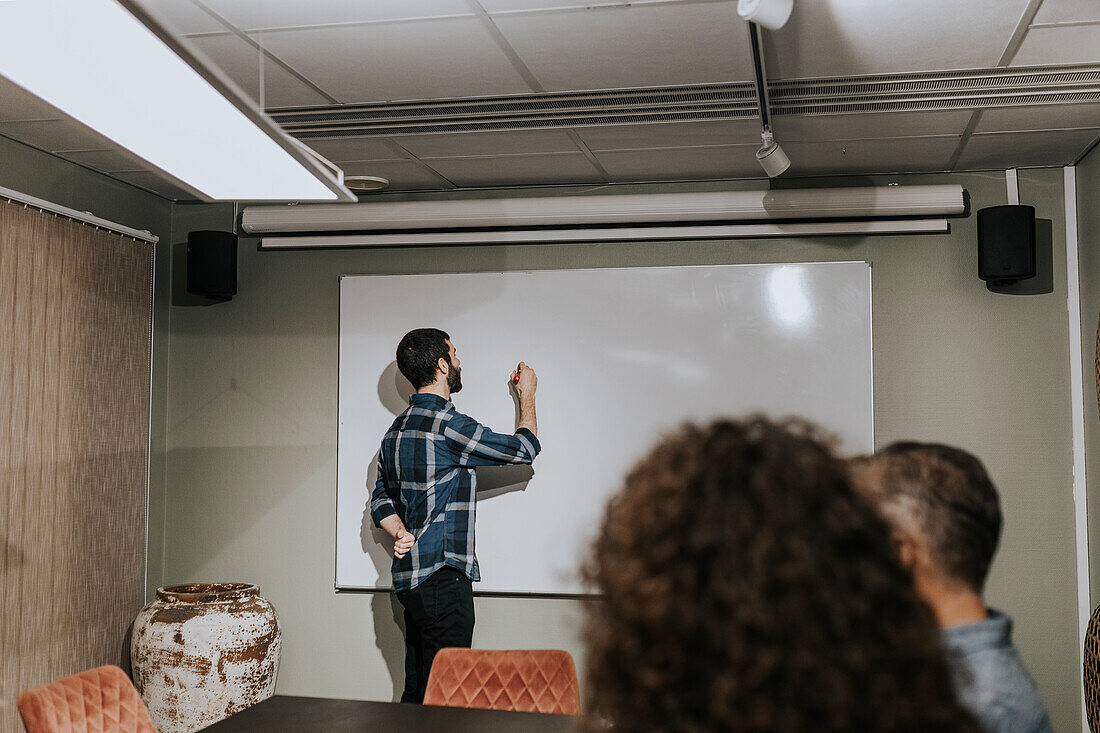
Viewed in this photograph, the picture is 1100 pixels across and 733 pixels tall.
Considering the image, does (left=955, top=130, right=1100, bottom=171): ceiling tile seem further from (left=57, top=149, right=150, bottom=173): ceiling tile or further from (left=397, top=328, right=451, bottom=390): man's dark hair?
(left=57, top=149, right=150, bottom=173): ceiling tile

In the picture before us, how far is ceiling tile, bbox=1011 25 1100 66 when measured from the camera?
8.20ft

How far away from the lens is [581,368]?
4.12m

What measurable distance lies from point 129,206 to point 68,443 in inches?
46.0

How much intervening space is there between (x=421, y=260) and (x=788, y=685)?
3845mm

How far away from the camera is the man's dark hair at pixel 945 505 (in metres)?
1.11

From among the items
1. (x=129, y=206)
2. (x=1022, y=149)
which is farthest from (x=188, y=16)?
(x=1022, y=149)

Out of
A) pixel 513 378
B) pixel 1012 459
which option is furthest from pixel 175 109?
pixel 1012 459

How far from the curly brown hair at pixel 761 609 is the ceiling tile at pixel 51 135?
3228 mm

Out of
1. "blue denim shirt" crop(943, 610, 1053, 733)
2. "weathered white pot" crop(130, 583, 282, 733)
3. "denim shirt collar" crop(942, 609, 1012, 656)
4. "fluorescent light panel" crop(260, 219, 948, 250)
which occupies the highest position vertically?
"fluorescent light panel" crop(260, 219, 948, 250)

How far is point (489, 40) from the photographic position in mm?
2621

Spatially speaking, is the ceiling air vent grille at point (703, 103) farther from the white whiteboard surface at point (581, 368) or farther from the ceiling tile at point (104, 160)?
the white whiteboard surface at point (581, 368)

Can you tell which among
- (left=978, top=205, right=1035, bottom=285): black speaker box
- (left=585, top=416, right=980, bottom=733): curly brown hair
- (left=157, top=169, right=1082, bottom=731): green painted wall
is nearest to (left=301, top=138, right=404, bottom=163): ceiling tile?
(left=157, top=169, right=1082, bottom=731): green painted wall

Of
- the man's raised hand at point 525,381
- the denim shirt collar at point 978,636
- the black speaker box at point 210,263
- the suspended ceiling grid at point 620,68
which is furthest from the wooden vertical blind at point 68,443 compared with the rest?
the denim shirt collar at point 978,636

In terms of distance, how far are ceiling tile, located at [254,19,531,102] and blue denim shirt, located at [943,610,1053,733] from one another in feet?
6.70
